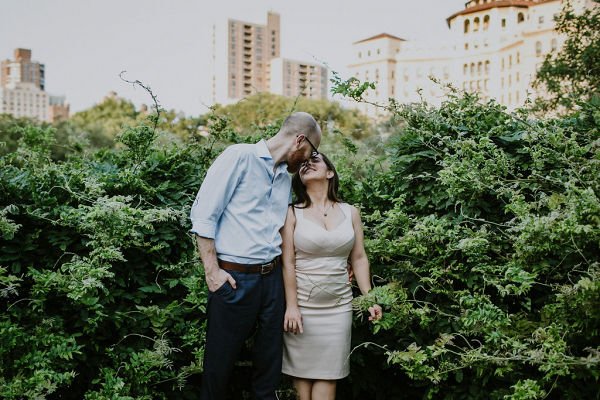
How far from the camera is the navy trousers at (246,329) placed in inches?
129

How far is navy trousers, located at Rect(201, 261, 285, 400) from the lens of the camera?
3266 mm

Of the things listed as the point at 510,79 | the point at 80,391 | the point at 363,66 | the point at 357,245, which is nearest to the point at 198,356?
the point at 80,391

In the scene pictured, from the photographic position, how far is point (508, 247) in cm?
349

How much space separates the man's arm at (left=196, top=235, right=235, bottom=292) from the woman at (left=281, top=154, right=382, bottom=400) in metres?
0.49

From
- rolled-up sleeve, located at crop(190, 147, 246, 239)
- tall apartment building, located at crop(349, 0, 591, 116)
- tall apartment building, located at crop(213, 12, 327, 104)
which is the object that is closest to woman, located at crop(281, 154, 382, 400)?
rolled-up sleeve, located at crop(190, 147, 246, 239)

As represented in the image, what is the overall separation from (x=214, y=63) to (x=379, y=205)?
144897 mm

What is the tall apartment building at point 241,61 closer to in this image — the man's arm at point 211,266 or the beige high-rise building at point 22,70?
the beige high-rise building at point 22,70

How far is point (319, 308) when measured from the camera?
11.9 ft

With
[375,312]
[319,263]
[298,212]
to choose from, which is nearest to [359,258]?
[319,263]

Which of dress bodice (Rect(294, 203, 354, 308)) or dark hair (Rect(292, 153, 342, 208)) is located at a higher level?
dark hair (Rect(292, 153, 342, 208))

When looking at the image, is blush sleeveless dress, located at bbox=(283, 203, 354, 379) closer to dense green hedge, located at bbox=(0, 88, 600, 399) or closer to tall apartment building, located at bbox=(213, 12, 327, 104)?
dense green hedge, located at bbox=(0, 88, 600, 399)

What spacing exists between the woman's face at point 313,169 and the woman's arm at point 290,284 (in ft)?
1.48

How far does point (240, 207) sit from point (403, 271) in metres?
1.38

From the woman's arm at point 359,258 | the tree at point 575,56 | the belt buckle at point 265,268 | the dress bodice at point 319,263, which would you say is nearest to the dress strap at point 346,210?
the woman's arm at point 359,258
